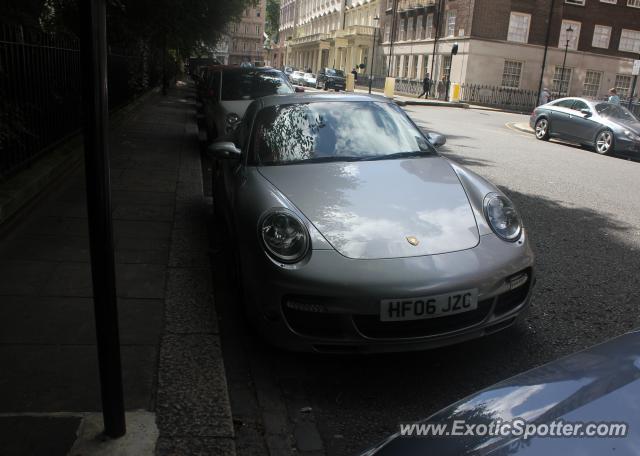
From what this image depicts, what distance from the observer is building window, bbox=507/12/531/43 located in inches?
1577

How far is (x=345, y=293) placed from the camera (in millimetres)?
3020

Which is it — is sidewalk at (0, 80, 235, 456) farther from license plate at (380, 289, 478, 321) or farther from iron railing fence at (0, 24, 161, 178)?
license plate at (380, 289, 478, 321)

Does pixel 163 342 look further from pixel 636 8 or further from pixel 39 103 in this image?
pixel 636 8

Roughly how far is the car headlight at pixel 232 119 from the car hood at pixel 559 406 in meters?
8.08

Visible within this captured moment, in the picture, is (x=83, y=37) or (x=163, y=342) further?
(x=163, y=342)

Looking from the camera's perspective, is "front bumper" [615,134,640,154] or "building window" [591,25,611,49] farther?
"building window" [591,25,611,49]

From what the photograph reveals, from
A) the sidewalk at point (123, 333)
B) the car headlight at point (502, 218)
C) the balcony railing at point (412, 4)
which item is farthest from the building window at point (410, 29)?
the car headlight at point (502, 218)

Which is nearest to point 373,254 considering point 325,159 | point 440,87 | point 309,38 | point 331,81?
point 325,159

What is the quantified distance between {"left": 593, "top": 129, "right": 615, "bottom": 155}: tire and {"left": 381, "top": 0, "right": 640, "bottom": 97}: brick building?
25.3 m

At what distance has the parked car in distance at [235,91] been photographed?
964 centimetres

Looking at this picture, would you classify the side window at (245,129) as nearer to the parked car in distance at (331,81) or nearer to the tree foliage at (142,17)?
the tree foliage at (142,17)

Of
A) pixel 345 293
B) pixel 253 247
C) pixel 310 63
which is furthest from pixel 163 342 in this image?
pixel 310 63

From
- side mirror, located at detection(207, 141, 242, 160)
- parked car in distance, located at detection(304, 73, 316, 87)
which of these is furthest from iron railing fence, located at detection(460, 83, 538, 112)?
side mirror, located at detection(207, 141, 242, 160)

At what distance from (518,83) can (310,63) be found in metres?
49.8
